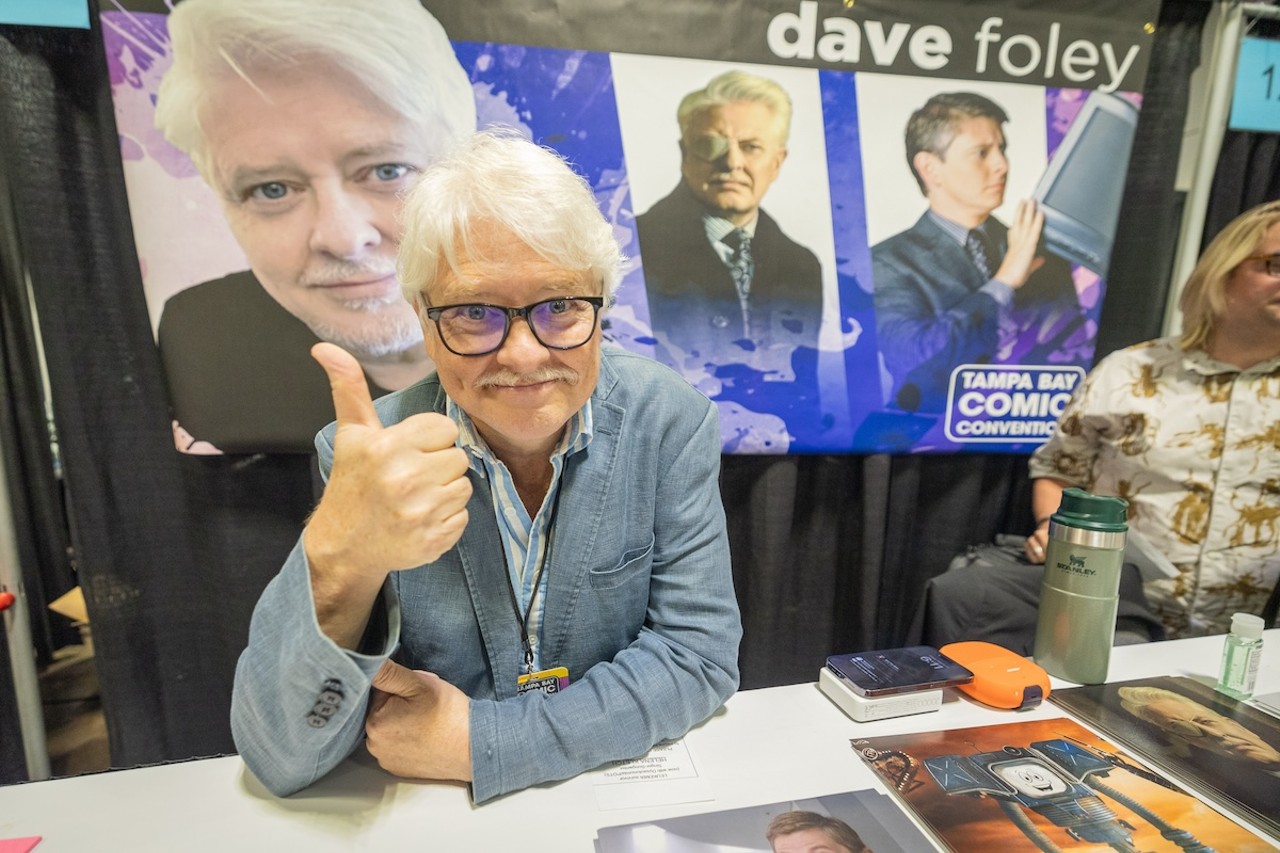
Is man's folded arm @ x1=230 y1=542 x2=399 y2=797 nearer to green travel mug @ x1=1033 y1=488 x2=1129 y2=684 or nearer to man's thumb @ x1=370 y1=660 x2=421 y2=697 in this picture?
man's thumb @ x1=370 y1=660 x2=421 y2=697

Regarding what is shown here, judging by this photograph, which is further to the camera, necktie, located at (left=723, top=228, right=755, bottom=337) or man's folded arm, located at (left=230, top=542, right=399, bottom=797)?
necktie, located at (left=723, top=228, right=755, bottom=337)

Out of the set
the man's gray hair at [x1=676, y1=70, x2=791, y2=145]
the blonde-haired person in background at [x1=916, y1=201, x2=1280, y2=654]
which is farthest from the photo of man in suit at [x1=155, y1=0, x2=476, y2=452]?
the blonde-haired person in background at [x1=916, y1=201, x2=1280, y2=654]

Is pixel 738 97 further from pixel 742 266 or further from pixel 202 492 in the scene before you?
pixel 202 492

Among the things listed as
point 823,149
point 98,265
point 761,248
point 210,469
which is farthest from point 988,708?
point 98,265

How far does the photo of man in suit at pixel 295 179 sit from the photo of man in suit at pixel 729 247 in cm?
57

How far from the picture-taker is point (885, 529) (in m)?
1.90

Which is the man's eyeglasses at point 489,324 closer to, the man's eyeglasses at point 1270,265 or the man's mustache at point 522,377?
the man's mustache at point 522,377

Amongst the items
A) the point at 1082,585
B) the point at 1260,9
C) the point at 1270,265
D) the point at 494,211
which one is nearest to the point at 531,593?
the point at 494,211

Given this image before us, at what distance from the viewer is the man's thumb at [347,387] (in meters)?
0.69

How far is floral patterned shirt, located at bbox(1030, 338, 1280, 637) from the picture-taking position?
1452mm

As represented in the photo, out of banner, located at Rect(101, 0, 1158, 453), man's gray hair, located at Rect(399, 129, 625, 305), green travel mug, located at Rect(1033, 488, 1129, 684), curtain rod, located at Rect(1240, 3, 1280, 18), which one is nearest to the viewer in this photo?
man's gray hair, located at Rect(399, 129, 625, 305)

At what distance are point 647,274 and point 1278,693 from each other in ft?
4.65

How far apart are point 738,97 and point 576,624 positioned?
1358mm

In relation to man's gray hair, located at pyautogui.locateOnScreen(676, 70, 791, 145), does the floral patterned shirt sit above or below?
below
